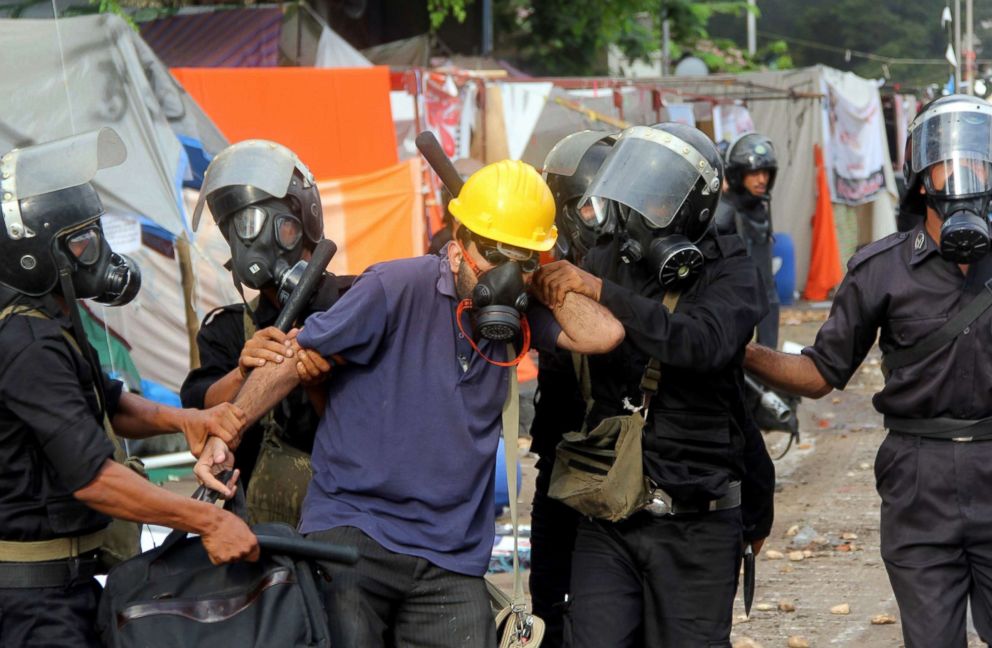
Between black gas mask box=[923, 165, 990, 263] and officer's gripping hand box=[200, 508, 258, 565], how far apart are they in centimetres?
228

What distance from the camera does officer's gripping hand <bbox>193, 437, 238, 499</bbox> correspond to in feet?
12.4

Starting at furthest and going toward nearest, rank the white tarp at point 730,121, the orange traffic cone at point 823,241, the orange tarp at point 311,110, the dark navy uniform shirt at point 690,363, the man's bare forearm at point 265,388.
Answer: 1. the orange traffic cone at point 823,241
2. the white tarp at point 730,121
3. the orange tarp at point 311,110
4. the dark navy uniform shirt at point 690,363
5. the man's bare forearm at point 265,388

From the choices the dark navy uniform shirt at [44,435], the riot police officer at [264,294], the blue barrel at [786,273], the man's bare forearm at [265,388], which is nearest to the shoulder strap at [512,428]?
the man's bare forearm at [265,388]

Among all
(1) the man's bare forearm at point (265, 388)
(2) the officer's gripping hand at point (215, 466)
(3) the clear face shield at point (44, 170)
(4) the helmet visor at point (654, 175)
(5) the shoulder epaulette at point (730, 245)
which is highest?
(3) the clear face shield at point (44, 170)

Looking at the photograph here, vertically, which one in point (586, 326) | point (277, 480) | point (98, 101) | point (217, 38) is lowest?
point (277, 480)

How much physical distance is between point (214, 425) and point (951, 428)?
228cm

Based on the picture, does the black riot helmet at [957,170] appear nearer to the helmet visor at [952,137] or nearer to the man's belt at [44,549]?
the helmet visor at [952,137]

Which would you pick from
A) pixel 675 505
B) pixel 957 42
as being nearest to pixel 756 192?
pixel 675 505

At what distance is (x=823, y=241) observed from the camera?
68.1 ft

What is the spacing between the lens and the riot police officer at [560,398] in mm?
4598

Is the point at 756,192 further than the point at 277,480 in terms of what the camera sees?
Yes

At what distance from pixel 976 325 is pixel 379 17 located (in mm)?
15958

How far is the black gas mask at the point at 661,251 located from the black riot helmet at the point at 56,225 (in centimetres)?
152

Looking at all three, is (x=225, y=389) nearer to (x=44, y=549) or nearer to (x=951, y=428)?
(x=44, y=549)
